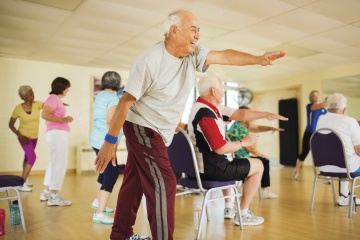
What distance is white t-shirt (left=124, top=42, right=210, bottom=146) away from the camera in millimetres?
1556

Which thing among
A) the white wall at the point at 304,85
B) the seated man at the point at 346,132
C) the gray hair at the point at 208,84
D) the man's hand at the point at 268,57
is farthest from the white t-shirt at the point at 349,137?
the white wall at the point at 304,85

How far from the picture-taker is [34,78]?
7.03 m

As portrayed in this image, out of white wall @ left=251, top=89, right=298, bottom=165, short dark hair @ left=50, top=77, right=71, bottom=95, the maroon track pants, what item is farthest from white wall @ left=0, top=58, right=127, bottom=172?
the maroon track pants

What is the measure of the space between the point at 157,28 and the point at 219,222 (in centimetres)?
309

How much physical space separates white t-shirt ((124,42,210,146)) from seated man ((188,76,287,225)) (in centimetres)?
61

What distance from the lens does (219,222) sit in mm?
2875

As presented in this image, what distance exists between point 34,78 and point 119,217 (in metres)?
5.90

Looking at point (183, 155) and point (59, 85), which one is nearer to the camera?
point (183, 155)

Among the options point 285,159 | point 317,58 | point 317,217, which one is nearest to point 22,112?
point 317,217

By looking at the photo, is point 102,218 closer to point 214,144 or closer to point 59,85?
point 214,144

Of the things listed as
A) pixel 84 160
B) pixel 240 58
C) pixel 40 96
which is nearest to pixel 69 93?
pixel 40 96

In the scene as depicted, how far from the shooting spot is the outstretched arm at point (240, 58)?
5.25 feet

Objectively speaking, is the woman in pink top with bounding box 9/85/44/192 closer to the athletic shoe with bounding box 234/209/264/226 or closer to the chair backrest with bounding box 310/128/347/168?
the athletic shoe with bounding box 234/209/264/226

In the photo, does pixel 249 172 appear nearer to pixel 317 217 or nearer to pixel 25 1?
pixel 317 217
